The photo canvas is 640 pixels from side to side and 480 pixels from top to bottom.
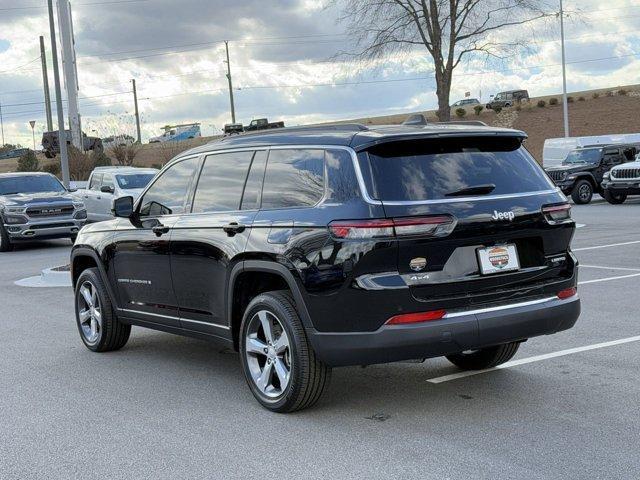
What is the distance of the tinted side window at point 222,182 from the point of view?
19.4ft

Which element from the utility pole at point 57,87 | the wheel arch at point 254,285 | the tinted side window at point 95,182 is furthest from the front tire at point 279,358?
the tinted side window at point 95,182

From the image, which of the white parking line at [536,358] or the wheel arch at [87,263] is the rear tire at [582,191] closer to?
the white parking line at [536,358]

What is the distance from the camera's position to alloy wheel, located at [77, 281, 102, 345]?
7632mm

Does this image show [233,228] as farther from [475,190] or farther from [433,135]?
[475,190]

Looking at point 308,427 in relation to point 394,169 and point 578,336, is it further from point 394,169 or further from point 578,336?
point 578,336

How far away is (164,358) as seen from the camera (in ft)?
24.2

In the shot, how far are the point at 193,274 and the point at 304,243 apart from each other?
1.40m

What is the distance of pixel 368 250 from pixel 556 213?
54.6 inches

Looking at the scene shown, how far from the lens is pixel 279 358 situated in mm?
5426

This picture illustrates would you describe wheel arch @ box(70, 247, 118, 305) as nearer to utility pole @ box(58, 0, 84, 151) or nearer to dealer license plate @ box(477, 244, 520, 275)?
dealer license plate @ box(477, 244, 520, 275)

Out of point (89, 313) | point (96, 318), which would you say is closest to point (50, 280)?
point (89, 313)

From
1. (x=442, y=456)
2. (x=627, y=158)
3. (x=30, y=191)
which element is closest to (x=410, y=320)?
(x=442, y=456)

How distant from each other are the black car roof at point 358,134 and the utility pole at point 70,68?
88.0 feet

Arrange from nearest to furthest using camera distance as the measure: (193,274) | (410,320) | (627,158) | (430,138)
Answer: (410,320)
(430,138)
(193,274)
(627,158)
